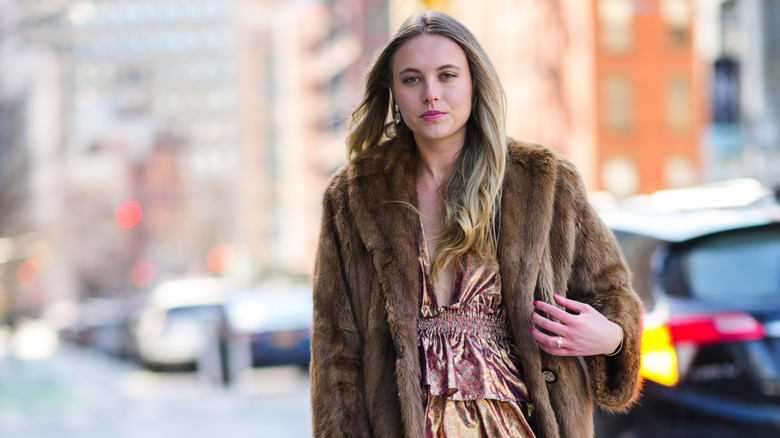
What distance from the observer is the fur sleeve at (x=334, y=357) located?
2.97 m

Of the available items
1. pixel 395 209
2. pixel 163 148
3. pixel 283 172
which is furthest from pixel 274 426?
pixel 163 148

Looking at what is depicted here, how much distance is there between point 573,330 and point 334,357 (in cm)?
71

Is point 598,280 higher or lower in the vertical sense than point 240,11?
lower

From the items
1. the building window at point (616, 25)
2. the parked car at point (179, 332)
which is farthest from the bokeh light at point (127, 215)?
→ the building window at point (616, 25)

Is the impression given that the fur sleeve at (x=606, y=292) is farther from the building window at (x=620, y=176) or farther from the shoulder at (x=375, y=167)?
the building window at (x=620, y=176)

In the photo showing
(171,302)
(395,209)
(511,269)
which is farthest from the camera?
(171,302)

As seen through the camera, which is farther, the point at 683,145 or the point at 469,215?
the point at 683,145

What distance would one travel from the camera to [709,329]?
4.86 meters

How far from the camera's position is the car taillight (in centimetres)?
482

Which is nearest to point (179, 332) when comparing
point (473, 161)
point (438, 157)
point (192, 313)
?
point (192, 313)

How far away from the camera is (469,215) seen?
9.49 ft

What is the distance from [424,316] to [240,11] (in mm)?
131760

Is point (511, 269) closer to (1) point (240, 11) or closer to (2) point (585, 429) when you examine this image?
(2) point (585, 429)

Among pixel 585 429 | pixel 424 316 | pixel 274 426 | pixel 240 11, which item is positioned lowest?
pixel 274 426
